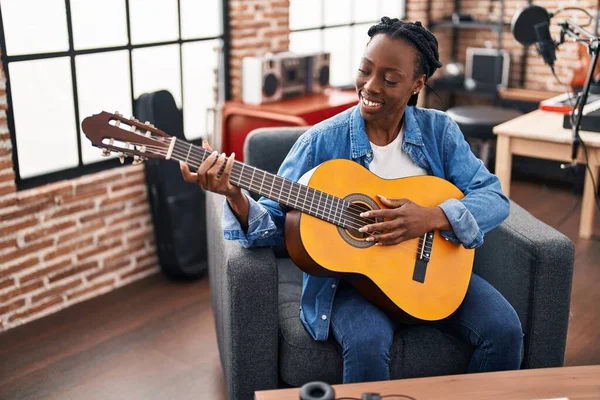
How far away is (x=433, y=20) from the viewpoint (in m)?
5.45

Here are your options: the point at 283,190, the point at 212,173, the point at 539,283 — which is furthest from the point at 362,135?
the point at 539,283

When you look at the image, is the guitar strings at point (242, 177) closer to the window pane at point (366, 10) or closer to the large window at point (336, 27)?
the large window at point (336, 27)

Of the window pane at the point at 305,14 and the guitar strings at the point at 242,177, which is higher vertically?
the window pane at the point at 305,14

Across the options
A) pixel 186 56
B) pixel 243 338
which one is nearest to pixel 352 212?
pixel 243 338

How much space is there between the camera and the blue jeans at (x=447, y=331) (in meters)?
1.79

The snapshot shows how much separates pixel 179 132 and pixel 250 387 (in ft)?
5.00

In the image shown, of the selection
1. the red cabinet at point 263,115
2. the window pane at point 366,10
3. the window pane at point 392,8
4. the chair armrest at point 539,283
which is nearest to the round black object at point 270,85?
the red cabinet at point 263,115

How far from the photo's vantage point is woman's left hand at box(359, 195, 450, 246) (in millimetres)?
1818

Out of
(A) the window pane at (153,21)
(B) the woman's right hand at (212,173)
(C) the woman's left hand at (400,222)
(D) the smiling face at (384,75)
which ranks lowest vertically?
(C) the woman's left hand at (400,222)

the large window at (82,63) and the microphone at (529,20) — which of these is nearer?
the large window at (82,63)

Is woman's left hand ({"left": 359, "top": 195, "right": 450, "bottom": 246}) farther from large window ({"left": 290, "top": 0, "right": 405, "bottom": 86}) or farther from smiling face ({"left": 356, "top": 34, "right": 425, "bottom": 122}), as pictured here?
large window ({"left": 290, "top": 0, "right": 405, "bottom": 86})

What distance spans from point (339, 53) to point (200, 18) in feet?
4.73

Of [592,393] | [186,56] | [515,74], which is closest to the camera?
[592,393]

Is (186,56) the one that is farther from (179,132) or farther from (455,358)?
(455,358)
